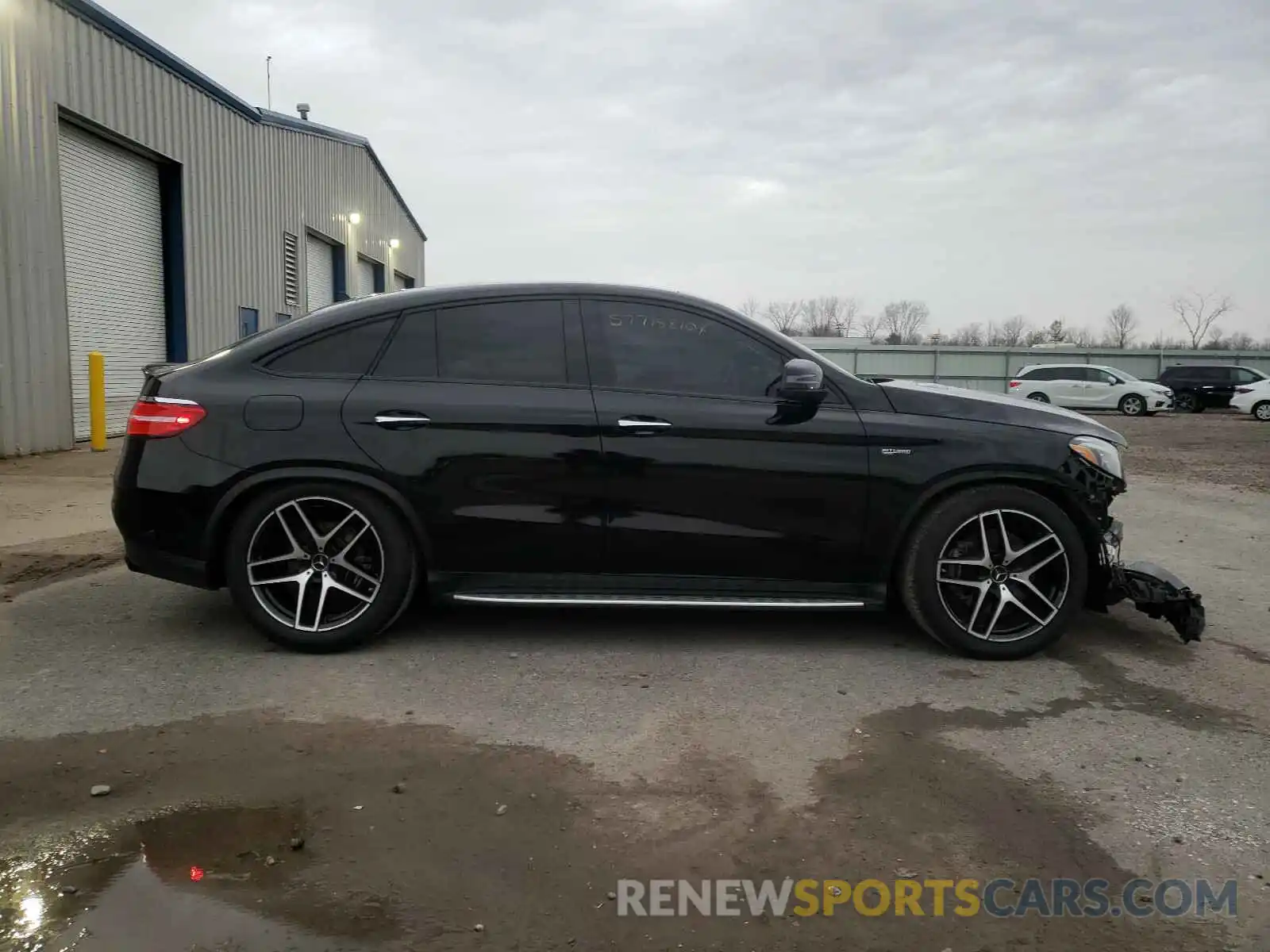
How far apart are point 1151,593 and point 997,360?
35.6 meters

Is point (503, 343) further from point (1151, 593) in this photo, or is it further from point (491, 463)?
point (1151, 593)

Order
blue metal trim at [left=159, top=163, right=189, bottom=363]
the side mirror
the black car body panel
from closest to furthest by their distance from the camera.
Answer: 1. the side mirror
2. blue metal trim at [left=159, top=163, right=189, bottom=363]
3. the black car body panel

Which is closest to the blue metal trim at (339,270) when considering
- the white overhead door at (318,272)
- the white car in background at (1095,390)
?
the white overhead door at (318,272)

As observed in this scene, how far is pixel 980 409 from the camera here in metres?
4.21

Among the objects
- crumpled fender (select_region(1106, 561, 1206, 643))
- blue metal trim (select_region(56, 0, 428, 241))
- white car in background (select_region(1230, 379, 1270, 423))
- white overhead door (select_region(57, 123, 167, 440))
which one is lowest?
crumpled fender (select_region(1106, 561, 1206, 643))

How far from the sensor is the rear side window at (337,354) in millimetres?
4172

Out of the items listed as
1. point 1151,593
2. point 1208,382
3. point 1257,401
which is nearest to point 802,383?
point 1151,593

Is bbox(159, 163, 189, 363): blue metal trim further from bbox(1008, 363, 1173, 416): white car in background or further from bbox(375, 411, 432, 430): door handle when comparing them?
bbox(1008, 363, 1173, 416): white car in background

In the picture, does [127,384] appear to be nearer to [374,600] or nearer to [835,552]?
[374,600]

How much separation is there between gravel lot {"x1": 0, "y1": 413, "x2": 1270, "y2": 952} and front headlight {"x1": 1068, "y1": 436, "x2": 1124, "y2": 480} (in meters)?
0.88

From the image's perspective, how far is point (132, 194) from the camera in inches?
542

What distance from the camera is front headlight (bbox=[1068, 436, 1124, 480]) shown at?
164 inches

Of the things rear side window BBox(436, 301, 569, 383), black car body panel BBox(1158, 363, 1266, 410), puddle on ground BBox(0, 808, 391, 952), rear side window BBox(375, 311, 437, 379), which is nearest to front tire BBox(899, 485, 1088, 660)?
rear side window BBox(436, 301, 569, 383)

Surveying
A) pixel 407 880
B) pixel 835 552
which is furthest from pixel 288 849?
pixel 835 552
